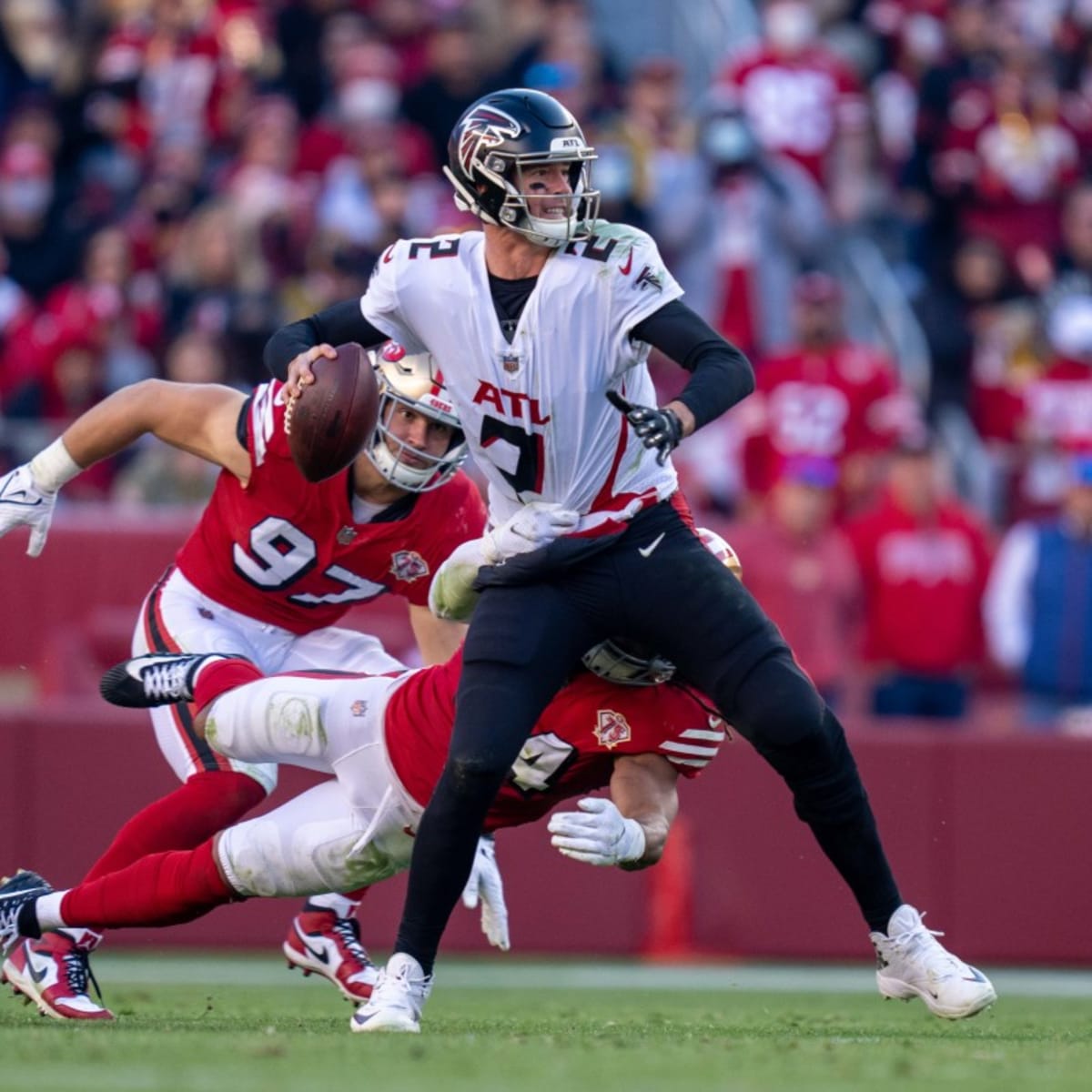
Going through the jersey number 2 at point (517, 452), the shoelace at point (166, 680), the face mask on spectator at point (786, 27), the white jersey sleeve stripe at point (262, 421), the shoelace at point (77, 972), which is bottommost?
the shoelace at point (77, 972)

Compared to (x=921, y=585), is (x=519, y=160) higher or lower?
higher

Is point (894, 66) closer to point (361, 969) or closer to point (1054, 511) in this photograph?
point (1054, 511)

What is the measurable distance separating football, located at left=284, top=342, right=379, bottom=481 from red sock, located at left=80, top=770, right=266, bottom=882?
98 centimetres

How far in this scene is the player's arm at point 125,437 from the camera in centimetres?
638

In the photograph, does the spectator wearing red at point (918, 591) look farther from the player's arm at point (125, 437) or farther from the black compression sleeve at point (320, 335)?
the black compression sleeve at point (320, 335)

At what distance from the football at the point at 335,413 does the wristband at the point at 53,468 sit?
28.1 inches

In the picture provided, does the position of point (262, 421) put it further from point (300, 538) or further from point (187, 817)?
point (187, 817)

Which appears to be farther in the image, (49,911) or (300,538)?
(300,538)

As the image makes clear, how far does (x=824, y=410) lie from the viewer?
11.3 metres

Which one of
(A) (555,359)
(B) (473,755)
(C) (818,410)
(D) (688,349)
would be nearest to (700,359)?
(D) (688,349)

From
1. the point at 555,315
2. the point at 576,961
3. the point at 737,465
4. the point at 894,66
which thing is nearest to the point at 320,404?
the point at 555,315

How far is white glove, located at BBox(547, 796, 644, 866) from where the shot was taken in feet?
17.8

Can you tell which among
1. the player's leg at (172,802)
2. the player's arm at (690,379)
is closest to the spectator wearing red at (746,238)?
the player's leg at (172,802)

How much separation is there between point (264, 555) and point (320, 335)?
2.56 ft
